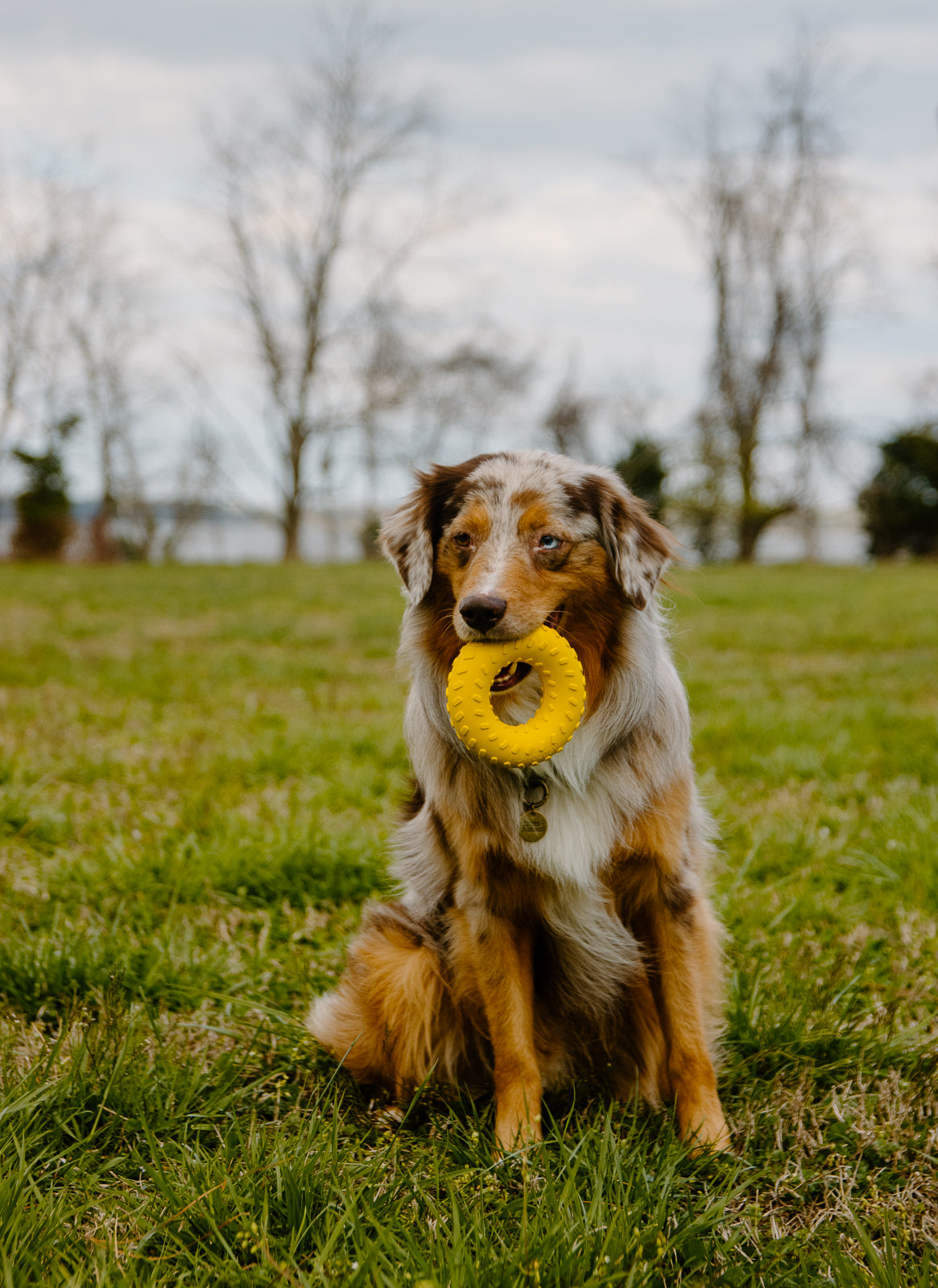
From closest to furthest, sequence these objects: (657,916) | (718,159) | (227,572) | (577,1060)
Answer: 1. (657,916)
2. (577,1060)
3. (227,572)
4. (718,159)

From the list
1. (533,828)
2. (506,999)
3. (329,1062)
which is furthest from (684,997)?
(329,1062)

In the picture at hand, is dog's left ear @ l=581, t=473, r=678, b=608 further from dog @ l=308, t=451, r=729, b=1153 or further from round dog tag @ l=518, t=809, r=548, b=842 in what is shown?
round dog tag @ l=518, t=809, r=548, b=842

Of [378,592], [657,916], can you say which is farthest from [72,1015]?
[378,592]

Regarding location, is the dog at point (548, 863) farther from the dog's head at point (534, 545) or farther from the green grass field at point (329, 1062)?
the green grass field at point (329, 1062)

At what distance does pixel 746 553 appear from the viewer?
101 ft

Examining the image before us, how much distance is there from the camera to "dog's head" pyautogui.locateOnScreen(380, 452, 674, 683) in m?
2.71

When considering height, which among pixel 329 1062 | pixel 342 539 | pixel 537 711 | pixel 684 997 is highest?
pixel 342 539

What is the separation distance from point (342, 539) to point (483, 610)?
111 feet

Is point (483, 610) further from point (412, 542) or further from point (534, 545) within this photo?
point (412, 542)

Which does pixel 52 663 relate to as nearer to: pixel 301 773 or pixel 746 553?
pixel 301 773

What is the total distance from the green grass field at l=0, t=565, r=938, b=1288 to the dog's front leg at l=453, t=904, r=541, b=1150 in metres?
0.12

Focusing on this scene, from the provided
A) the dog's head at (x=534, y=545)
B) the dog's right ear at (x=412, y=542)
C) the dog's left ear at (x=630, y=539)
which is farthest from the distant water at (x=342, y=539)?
the dog's left ear at (x=630, y=539)

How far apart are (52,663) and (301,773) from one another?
3900mm

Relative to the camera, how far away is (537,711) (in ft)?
8.61
